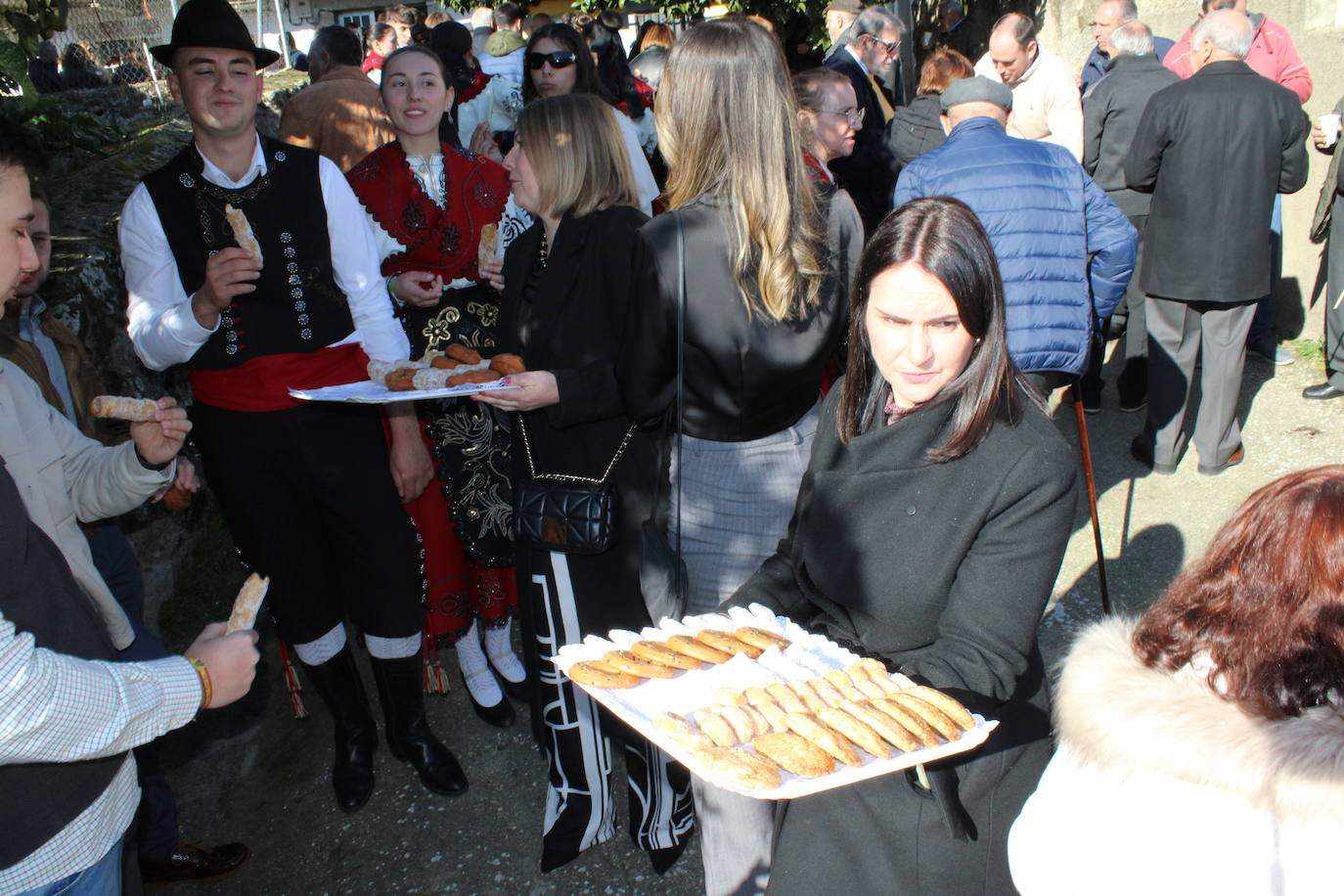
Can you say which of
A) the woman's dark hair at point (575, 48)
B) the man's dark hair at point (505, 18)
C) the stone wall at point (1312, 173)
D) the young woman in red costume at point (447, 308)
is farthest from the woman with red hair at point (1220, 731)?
the man's dark hair at point (505, 18)

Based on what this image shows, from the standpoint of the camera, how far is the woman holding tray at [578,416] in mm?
2598

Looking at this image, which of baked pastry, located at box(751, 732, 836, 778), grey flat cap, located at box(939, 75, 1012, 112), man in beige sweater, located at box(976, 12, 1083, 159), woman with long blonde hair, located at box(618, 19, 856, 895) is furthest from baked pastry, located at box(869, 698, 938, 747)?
man in beige sweater, located at box(976, 12, 1083, 159)

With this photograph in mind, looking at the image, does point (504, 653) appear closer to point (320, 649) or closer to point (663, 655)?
point (320, 649)

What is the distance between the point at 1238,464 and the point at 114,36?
8957mm

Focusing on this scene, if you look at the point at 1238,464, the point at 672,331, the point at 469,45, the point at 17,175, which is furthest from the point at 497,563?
the point at 469,45

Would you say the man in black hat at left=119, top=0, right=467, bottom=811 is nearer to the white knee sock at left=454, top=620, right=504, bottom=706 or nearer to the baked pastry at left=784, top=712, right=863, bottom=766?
the white knee sock at left=454, top=620, right=504, bottom=706

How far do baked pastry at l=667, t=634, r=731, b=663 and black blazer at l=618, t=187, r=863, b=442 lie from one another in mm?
838

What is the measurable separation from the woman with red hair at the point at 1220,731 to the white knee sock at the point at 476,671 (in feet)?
8.79

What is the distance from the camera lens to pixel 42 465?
2.02 metres

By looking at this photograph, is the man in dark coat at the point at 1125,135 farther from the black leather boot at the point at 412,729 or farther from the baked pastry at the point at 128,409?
the baked pastry at the point at 128,409

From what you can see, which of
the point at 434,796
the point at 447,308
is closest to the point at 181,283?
the point at 447,308

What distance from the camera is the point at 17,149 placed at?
1.73 meters

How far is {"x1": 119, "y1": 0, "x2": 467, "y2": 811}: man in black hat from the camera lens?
287 centimetres

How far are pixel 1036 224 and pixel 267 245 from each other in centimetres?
268
